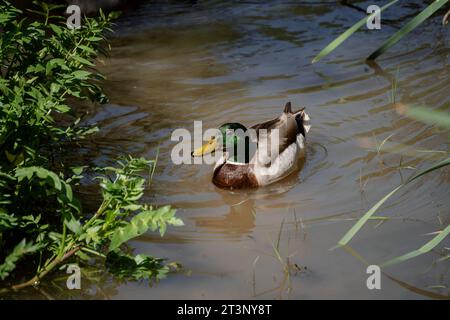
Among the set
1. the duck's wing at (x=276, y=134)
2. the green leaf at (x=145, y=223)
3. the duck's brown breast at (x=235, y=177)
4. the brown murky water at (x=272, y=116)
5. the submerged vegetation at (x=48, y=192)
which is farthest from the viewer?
the duck's wing at (x=276, y=134)

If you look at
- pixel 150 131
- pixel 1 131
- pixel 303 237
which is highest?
pixel 150 131

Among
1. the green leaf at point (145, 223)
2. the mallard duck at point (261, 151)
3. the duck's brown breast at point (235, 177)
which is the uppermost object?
the mallard duck at point (261, 151)

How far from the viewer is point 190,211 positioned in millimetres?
4750

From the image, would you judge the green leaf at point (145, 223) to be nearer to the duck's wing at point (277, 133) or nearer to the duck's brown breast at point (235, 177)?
the duck's brown breast at point (235, 177)

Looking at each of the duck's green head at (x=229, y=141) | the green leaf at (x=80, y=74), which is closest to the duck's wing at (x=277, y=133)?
the duck's green head at (x=229, y=141)

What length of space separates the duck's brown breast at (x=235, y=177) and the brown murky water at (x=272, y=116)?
0.09 metres

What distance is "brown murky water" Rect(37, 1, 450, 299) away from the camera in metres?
3.89

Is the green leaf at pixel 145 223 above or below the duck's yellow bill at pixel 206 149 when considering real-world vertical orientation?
below

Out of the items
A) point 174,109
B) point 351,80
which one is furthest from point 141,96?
point 351,80

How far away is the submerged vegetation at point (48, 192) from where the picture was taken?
3451mm

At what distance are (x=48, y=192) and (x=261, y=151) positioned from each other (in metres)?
2.47

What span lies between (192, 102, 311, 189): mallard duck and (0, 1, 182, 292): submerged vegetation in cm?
147

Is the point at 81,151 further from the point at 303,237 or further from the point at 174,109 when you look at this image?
the point at 303,237
